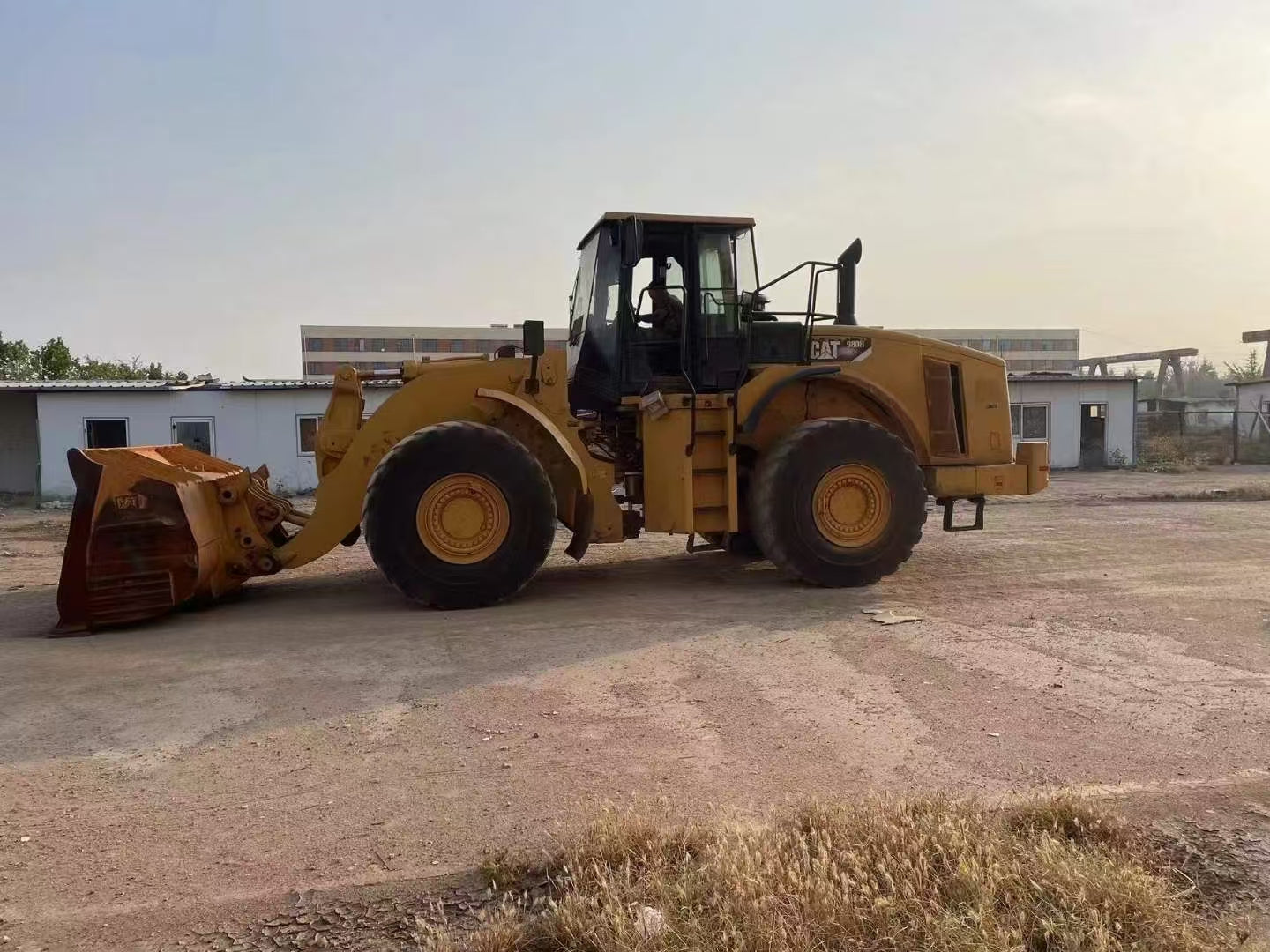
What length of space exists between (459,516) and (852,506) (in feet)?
10.8

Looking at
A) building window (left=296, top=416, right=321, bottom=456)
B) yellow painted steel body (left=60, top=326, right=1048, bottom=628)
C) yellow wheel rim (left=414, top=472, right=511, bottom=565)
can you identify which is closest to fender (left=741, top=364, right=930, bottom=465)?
yellow painted steel body (left=60, top=326, right=1048, bottom=628)

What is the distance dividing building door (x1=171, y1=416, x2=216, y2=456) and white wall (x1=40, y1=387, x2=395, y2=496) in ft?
0.26

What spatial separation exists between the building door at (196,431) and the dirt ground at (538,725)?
540 inches

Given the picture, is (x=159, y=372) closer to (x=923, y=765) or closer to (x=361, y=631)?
(x=361, y=631)

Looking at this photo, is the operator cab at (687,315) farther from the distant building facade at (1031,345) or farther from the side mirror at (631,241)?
the distant building facade at (1031,345)

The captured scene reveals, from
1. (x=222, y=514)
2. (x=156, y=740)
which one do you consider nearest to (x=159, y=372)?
(x=222, y=514)

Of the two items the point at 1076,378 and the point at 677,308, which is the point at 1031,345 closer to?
the point at 1076,378

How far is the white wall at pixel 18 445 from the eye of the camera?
2259 cm

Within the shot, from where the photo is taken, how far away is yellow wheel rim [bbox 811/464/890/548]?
7.77 meters

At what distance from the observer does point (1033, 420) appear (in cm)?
2572

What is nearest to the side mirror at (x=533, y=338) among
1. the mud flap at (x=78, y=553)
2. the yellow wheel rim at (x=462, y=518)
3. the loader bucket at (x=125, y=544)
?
the yellow wheel rim at (x=462, y=518)

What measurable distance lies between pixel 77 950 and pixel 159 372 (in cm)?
4288

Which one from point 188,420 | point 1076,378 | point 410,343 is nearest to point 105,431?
point 188,420

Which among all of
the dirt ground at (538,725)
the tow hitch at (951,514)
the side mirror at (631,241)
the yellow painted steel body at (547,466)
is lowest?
the dirt ground at (538,725)
